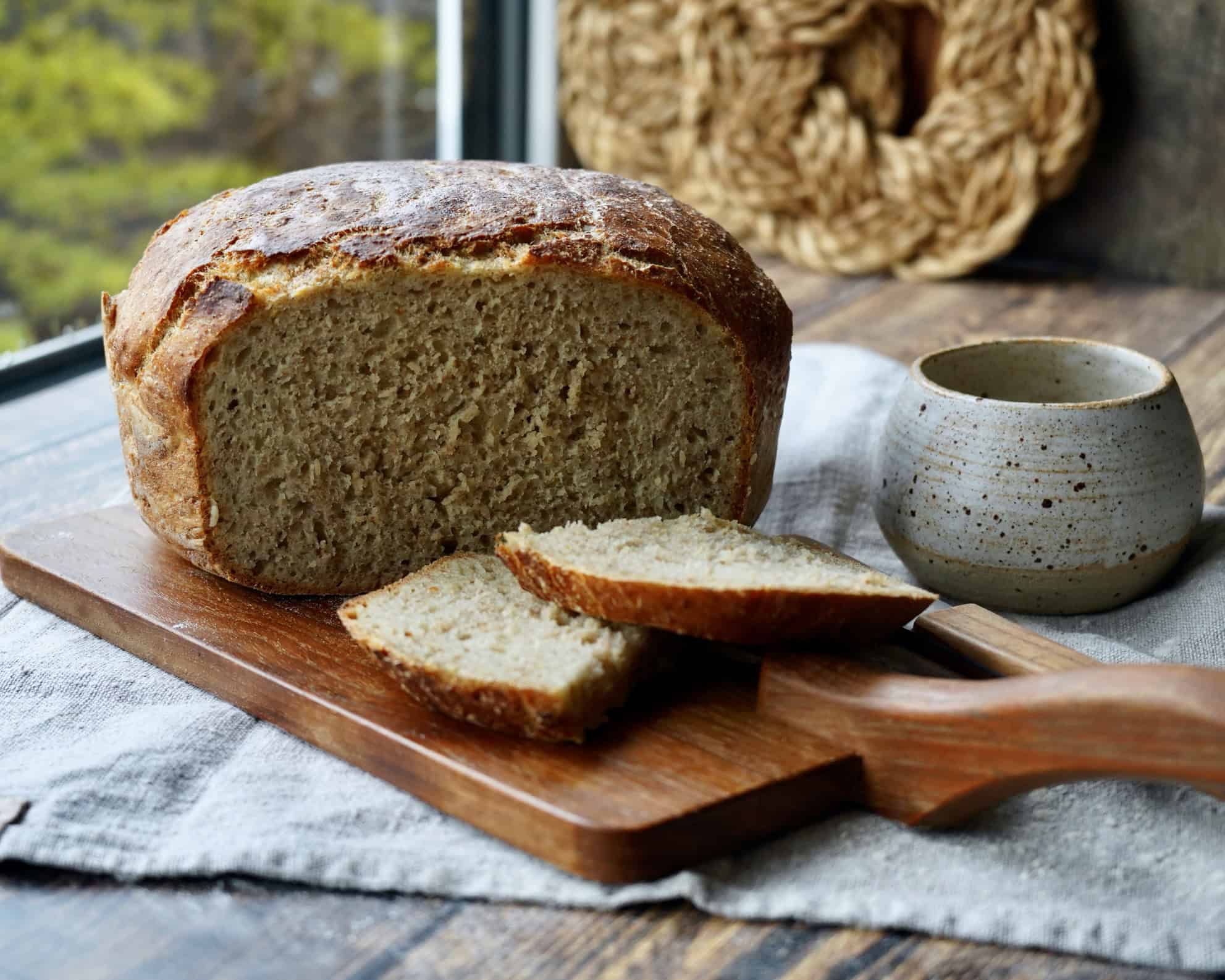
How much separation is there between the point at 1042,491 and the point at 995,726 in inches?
24.3

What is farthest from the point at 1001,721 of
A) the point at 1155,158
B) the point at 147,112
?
the point at 147,112

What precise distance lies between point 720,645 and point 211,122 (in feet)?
9.05

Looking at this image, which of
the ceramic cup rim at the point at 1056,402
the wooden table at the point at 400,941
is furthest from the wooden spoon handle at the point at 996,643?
the wooden table at the point at 400,941

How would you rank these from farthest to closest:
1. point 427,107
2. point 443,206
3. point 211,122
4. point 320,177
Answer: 1. point 427,107
2. point 211,122
3. point 320,177
4. point 443,206

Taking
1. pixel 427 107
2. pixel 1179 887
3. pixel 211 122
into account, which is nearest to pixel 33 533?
pixel 1179 887

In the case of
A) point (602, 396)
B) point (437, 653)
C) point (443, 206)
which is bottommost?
point (437, 653)

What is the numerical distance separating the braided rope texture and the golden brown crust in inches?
91.3

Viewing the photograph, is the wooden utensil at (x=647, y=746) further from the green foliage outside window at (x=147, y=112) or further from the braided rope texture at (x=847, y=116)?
the braided rope texture at (x=847, y=116)

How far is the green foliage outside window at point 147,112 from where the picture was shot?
3633 millimetres

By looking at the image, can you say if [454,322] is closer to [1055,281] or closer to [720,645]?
[720,645]

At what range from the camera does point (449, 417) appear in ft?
7.10

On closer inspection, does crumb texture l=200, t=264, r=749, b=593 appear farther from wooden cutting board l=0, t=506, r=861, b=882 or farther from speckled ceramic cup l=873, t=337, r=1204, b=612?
speckled ceramic cup l=873, t=337, r=1204, b=612

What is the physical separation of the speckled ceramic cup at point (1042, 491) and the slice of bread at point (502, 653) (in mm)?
599

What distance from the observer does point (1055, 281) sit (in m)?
4.16
